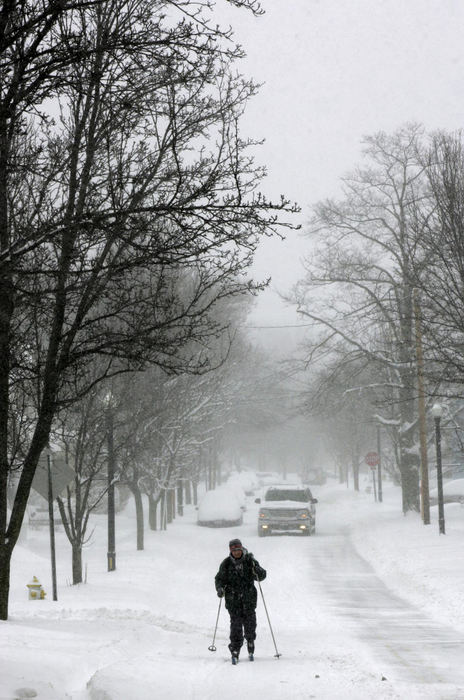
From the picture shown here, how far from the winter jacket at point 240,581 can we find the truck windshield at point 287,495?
21.8 metres

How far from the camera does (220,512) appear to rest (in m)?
36.9

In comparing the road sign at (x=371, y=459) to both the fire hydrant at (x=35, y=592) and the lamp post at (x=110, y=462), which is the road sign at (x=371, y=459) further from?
the fire hydrant at (x=35, y=592)

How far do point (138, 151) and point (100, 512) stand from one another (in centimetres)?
3622

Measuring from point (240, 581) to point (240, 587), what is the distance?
0.07m

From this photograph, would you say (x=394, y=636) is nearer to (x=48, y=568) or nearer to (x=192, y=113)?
(x=192, y=113)

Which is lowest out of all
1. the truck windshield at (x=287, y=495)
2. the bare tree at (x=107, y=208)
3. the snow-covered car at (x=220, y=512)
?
the snow-covered car at (x=220, y=512)

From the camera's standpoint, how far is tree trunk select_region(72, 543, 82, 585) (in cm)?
1839

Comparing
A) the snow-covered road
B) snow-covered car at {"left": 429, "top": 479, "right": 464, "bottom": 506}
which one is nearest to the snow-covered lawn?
the snow-covered road

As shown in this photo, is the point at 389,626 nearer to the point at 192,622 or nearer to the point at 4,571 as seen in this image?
the point at 192,622

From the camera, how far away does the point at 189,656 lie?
409 inches

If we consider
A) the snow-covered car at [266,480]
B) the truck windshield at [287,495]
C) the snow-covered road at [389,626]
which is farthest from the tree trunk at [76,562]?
the snow-covered car at [266,480]

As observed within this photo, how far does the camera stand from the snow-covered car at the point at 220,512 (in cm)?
3677

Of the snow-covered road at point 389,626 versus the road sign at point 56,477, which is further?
the road sign at point 56,477

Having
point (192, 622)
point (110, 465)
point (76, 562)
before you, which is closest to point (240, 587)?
point (192, 622)
